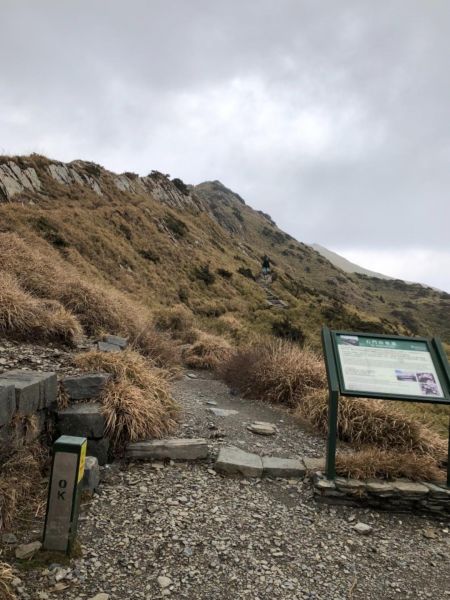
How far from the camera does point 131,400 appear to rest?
5.35 m

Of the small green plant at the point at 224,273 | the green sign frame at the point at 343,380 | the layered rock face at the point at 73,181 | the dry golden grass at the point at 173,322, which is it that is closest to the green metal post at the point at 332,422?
the green sign frame at the point at 343,380

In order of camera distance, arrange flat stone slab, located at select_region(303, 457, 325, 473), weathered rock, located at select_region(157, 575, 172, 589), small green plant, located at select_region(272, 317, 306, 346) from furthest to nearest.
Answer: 1. small green plant, located at select_region(272, 317, 306, 346)
2. flat stone slab, located at select_region(303, 457, 325, 473)
3. weathered rock, located at select_region(157, 575, 172, 589)

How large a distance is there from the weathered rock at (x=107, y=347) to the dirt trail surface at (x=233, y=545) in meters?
2.59

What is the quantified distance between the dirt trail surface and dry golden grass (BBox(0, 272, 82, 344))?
310 centimetres

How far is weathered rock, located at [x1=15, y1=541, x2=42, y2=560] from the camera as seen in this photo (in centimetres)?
324

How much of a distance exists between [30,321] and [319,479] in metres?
5.07

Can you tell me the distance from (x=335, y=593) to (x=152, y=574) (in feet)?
4.61

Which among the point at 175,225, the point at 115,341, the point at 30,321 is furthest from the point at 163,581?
the point at 175,225

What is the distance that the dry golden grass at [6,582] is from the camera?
9.12 ft

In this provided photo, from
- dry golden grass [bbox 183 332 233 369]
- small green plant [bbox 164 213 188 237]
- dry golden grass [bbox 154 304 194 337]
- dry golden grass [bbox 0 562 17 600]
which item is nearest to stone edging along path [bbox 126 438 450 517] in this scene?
dry golden grass [bbox 0 562 17 600]

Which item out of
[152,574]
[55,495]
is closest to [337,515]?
[152,574]

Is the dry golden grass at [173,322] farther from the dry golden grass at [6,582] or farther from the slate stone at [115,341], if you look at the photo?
the dry golden grass at [6,582]

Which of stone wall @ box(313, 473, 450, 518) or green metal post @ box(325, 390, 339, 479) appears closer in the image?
stone wall @ box(313, 473, 450, 518)

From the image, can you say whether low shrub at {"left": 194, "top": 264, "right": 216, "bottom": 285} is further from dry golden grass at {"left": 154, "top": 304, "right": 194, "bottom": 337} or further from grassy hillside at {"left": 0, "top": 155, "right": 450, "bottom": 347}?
dry golden grass at {"left": 154, "top": 304, "right": 194, "bottom": 337}
